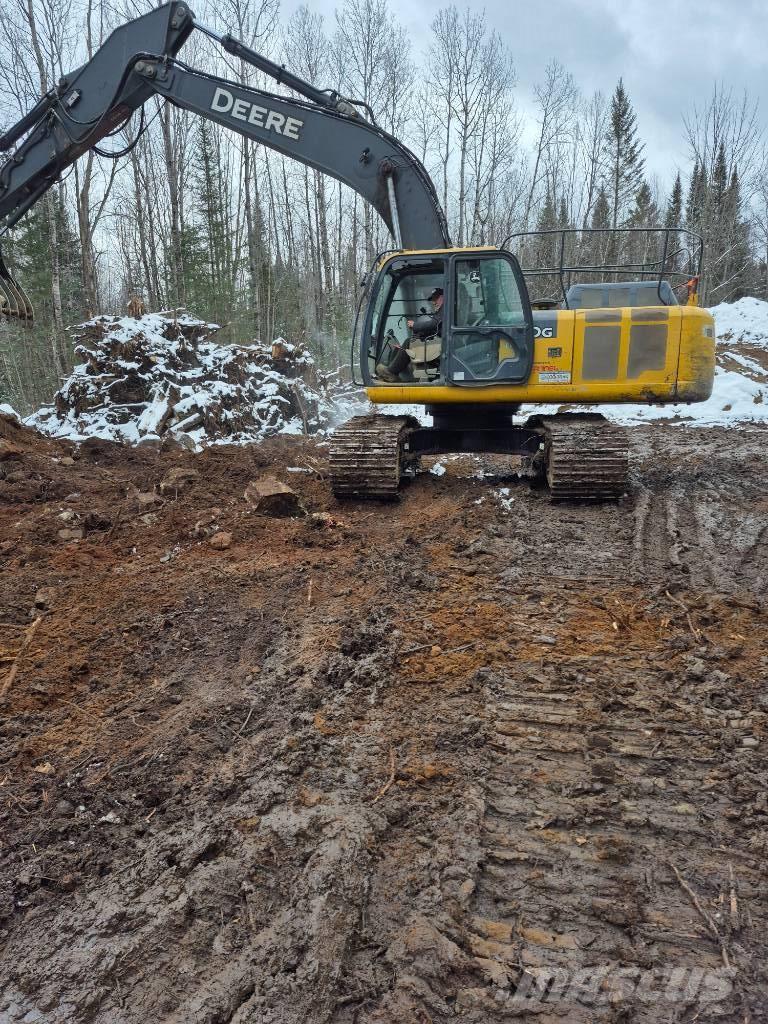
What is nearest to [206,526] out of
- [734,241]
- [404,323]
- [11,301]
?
[404,323]

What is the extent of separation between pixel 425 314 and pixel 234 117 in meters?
2.98

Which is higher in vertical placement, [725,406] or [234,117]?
[234,117]

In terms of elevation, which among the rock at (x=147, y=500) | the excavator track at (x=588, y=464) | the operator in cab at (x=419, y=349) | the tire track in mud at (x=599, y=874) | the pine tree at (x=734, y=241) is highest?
the pine tree at (x=734, y=241)

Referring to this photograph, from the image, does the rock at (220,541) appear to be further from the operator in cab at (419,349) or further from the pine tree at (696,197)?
the pine tree at (696,197)

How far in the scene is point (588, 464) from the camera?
19.9 feet

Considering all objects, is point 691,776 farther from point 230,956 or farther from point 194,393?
point 194,393

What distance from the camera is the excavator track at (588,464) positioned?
6043 millimetres

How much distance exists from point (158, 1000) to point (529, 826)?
1.27 m

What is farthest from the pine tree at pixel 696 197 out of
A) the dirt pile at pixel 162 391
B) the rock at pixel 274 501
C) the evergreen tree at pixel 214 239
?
the rock at pixel 274 501

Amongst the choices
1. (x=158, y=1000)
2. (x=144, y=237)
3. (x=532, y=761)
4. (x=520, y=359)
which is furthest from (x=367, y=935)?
(x=144, y=237)

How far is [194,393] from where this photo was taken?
10656 millimetres

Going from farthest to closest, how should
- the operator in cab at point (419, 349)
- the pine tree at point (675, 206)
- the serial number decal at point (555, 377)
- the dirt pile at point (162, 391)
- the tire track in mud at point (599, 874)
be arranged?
1. the pine tree at point (675, 206)
2. the dirt pile at point (162, 391)
3. the operator in cab at point (419, 349)
4. the serial number decal at point (555, 377)
5. the tire track in mud at point (599, 874)

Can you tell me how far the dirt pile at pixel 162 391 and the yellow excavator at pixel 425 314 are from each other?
298 cm

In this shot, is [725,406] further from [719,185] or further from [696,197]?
[696,197]
